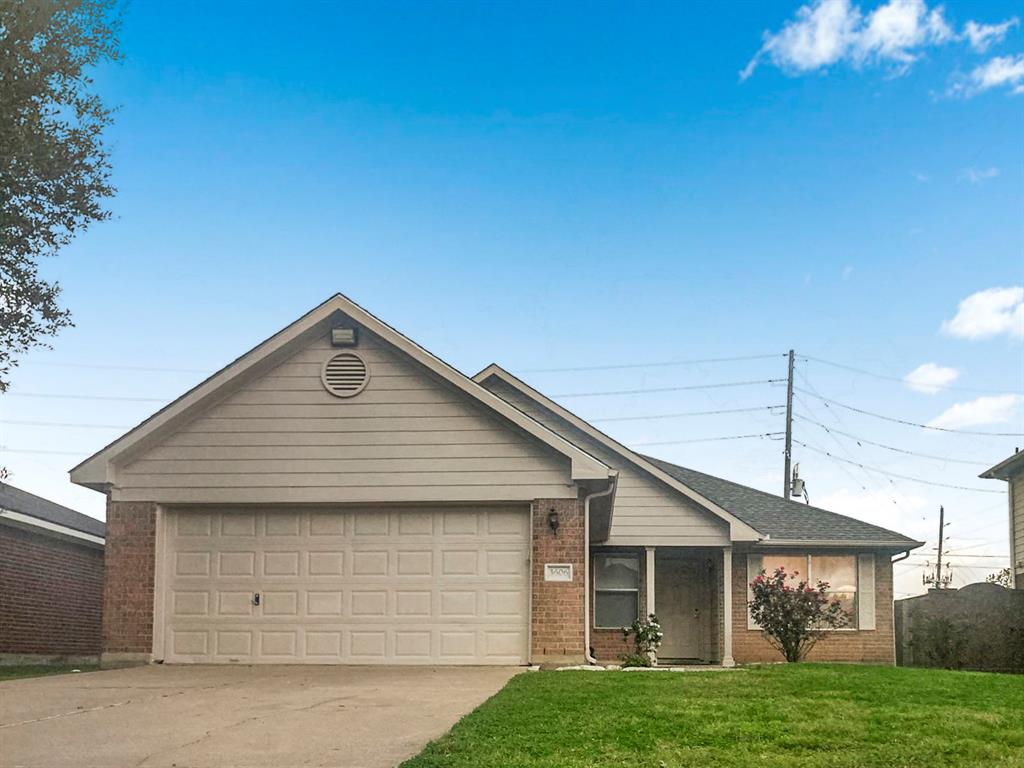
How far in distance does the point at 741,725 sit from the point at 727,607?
49.8 ft

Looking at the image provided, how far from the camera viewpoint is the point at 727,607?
23.6 m

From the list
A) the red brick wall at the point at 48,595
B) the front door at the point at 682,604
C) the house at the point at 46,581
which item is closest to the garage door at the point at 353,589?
the house at the point at 46,581

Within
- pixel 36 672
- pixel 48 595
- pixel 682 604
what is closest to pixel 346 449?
pixel 36 672

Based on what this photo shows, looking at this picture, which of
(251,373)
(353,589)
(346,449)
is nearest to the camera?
(353,589)

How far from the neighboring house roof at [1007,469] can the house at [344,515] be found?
15.4 metres

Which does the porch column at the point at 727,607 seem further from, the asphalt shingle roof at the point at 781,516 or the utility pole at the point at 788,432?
the utility pole at the point at 788,432

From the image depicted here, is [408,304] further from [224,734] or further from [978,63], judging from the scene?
[224,734]

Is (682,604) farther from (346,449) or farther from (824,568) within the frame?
(346,449)

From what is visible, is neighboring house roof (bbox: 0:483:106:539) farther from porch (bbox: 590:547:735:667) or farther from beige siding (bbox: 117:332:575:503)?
porch (bbox: 590:547:735:667)

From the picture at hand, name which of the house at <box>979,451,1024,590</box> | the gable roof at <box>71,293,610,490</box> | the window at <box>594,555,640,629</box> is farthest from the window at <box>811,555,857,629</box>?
the gable roof at <box>71,293,610,490</box>

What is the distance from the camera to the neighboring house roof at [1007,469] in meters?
28.0

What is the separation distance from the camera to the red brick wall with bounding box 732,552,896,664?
24625 millimetres

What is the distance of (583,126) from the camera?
80.2ft

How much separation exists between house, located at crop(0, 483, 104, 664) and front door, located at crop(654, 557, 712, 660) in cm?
1192
